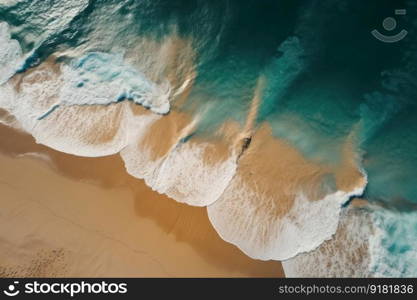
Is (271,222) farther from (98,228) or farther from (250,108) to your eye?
(98,228)

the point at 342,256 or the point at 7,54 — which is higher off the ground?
the point at 7,54

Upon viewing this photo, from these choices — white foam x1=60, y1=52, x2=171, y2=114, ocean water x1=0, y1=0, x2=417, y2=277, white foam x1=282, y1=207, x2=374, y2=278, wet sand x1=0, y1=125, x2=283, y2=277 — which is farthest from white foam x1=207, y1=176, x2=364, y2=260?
white foam x1=60, y1=52, x2=171, y2=114

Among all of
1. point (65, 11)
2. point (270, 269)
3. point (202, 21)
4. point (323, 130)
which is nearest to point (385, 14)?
point (323, 130)

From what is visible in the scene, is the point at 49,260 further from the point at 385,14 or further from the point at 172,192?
the point at 385,14

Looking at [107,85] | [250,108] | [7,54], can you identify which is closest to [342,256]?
[250,108]

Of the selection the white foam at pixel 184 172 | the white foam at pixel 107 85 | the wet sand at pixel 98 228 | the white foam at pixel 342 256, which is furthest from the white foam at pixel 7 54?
the white foam at pixel 342 256

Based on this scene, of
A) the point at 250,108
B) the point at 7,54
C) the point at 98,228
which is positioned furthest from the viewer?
the point at 7,54

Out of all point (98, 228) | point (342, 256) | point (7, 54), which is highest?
point (7, 54)
